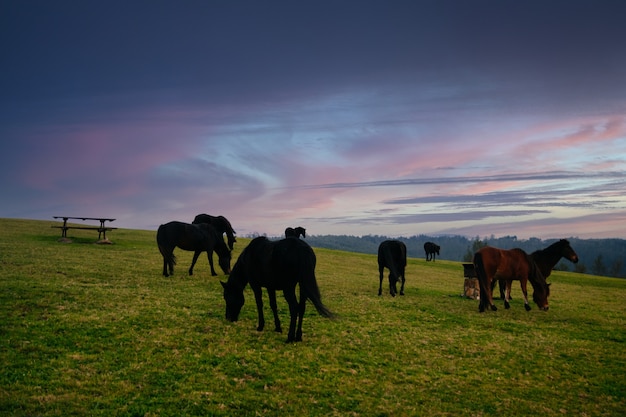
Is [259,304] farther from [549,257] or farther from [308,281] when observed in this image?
[549,257]

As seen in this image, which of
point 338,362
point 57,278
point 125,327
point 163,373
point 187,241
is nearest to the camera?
point 163,373

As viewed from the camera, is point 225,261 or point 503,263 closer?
point 503,263

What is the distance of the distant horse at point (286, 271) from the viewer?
31.5ft

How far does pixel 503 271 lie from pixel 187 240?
1578 centimetres

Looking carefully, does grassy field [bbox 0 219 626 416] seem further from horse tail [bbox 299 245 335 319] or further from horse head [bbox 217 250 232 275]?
horse head [bbox 217 250 232 275]

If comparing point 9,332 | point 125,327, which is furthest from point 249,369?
point 9,332

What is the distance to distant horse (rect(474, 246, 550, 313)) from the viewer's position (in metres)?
15.4

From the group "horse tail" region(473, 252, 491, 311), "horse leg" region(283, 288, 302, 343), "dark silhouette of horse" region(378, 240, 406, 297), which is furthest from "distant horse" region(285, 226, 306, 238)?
"horse leg" region(283, 288, 302, 343)

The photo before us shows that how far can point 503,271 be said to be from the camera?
1583cm

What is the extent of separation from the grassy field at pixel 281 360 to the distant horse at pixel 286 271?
38.0 inches

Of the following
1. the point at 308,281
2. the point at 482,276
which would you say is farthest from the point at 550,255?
the point at 308,281

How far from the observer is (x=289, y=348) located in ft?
31.1

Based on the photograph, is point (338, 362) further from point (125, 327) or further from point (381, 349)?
point (125, 327)

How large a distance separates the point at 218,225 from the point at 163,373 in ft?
51.8
